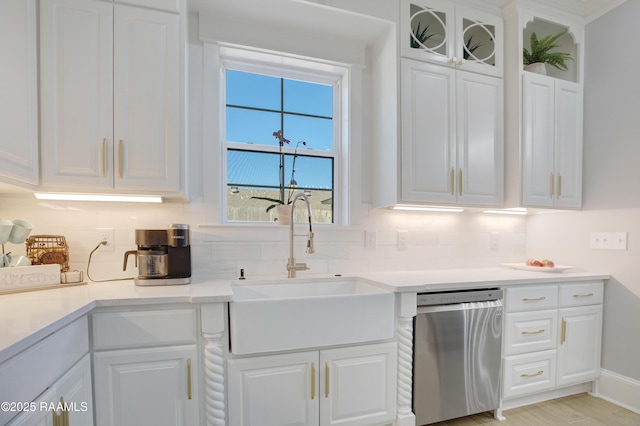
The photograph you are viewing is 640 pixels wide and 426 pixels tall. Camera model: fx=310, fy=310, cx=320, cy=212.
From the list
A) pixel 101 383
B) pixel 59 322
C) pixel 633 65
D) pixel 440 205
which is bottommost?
pixel 101 383

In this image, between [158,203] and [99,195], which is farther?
[158,203]

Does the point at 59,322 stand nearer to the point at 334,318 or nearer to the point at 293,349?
the point at 293,349

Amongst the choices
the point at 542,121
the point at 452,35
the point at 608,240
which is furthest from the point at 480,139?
the point at 608,240

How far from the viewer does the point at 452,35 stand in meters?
2.17

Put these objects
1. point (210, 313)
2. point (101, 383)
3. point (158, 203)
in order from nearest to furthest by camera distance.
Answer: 1. point (101, 383)
2. point (210, 313)
3. point (158, 203)

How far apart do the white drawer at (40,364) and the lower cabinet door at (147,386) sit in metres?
0.16

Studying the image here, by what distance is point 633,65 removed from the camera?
7.18 feet

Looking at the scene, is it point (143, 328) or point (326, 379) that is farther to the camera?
point (326, 379)

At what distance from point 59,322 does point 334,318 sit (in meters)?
1.06

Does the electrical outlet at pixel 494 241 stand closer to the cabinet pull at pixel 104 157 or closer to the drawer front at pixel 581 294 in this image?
the drawer front at pixel 581 294

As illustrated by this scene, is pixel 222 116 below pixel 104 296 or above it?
above

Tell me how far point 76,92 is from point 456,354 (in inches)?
95.7

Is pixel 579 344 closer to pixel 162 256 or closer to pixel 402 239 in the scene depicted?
pixel 402 239

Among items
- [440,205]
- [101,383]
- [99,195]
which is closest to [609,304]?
[440,205]
